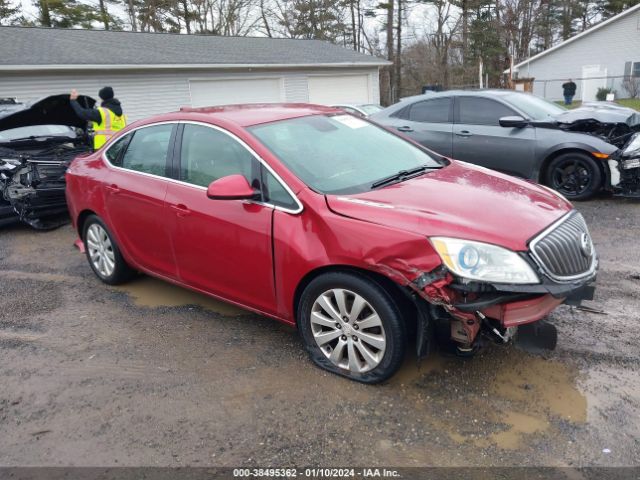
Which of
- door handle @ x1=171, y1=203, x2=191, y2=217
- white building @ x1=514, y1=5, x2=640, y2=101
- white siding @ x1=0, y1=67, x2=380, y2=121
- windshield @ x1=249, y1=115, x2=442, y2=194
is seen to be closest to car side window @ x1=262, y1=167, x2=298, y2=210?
windshield @ x1=249, y1=115, x2=442, y2=194

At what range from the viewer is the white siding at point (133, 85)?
14719 mm

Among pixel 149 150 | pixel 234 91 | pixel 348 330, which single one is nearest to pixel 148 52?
pixel 234 91

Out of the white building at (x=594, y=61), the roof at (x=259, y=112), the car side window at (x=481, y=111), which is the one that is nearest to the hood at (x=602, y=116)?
the car side window at (x=481, y=111)

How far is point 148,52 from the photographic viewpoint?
18.1 m

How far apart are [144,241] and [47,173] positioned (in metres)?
3.75

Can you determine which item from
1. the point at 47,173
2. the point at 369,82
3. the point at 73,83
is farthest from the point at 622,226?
the point at 369,82

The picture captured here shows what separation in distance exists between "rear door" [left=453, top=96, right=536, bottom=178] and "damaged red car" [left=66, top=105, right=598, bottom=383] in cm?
350

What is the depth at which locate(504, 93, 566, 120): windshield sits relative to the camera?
24.2ft

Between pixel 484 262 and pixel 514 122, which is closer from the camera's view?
pixel 484 262

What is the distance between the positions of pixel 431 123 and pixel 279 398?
5.86 m

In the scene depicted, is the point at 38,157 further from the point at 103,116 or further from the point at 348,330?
the point at 348,330

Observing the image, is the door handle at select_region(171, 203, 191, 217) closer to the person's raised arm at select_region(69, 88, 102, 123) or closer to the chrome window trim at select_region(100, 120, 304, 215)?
the chrome window trim at select_region(100, 120, 304, 215)

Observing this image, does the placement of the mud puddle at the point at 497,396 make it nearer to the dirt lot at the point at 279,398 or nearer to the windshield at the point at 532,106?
the dirt lot at the point at 279,398

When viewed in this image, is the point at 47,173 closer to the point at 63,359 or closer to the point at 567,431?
the point at 63,359
